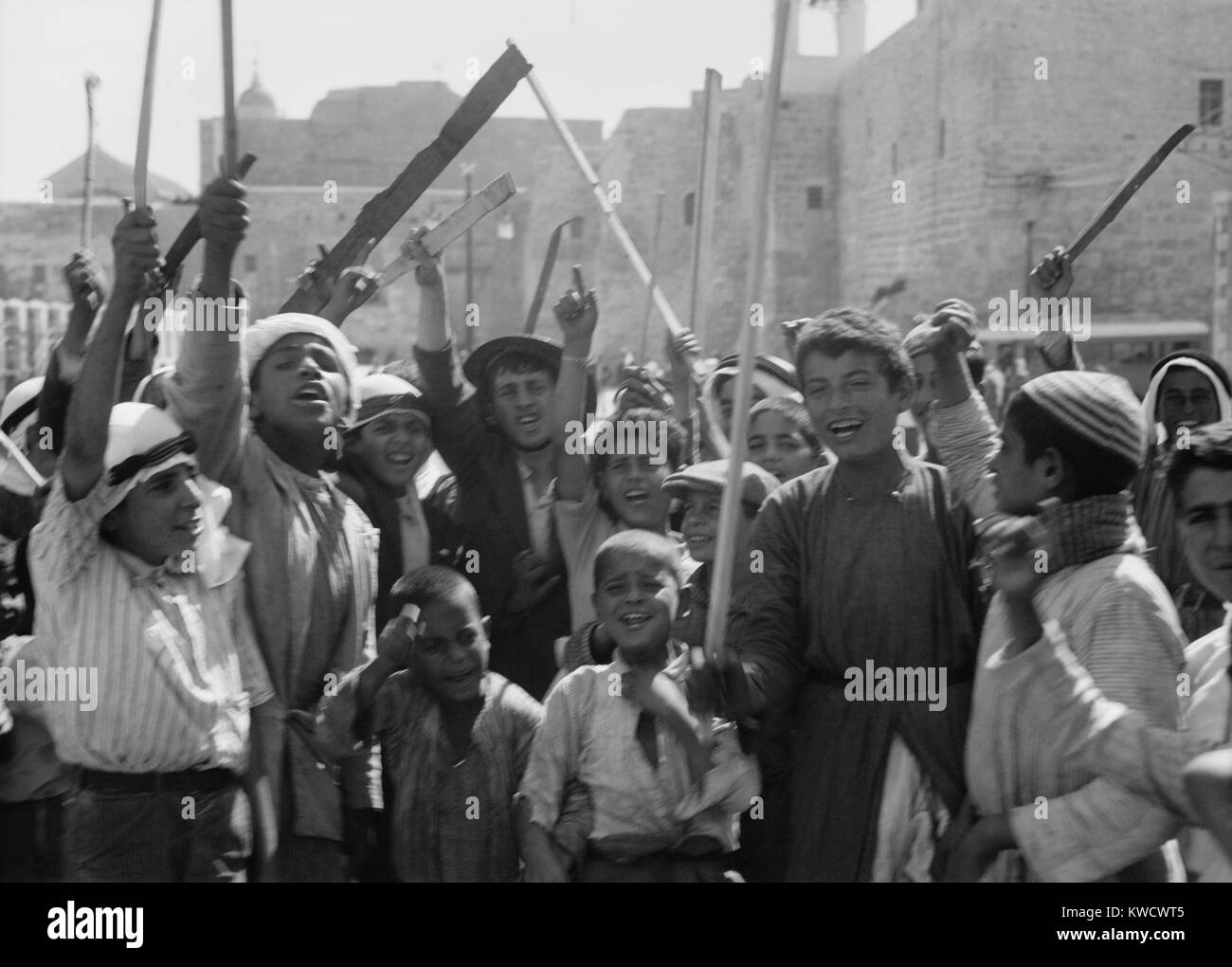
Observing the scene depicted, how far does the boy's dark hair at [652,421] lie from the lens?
164 inches

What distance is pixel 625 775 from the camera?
131 inches

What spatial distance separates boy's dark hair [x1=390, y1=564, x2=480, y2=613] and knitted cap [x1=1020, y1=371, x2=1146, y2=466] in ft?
4.28

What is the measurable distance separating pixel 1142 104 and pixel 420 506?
22874 mm

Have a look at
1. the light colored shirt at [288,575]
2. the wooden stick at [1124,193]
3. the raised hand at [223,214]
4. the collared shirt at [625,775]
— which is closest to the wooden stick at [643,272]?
the wooden stick at [1124,193]

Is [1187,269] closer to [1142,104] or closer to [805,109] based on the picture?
[1142,104]

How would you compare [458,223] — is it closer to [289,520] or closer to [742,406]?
[289,520]

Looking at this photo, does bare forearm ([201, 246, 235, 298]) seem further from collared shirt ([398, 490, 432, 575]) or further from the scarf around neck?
the scarf around neck

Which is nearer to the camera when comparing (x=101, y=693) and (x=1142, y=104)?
(x=101, y=693)

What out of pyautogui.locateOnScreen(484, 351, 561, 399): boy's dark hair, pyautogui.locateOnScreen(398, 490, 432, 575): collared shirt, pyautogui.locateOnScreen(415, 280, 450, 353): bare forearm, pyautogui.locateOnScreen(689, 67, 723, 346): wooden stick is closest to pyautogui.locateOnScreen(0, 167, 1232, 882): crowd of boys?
pyautogui.locateOnScreen(398, 490, 432, 575): collared shirt

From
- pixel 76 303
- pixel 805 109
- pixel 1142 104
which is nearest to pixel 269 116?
pixel 805 109

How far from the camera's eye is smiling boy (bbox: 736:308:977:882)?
304 centimetres

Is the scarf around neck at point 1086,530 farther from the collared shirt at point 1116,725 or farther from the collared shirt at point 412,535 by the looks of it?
the collared shirt at point 412,535

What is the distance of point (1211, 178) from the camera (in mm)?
23359
